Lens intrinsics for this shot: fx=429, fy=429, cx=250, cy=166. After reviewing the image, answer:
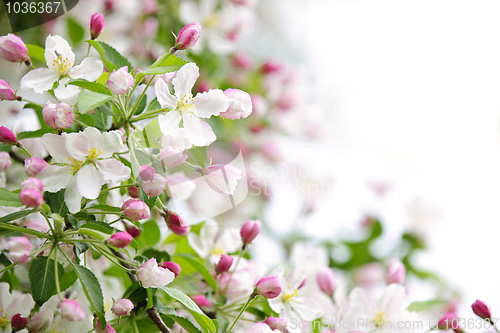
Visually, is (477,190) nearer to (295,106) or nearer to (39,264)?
(295,106)

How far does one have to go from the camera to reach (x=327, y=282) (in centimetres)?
72

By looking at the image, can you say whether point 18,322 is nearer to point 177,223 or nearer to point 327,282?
point 177,223

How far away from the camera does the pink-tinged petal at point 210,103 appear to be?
1.68 ft

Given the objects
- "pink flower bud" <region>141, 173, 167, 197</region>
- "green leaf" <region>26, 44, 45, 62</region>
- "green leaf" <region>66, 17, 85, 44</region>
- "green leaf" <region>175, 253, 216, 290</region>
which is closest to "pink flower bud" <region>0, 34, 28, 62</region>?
"green leaf" <region>26, 44, 45, 62</region>

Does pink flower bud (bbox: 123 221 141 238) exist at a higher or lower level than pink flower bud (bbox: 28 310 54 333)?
higher

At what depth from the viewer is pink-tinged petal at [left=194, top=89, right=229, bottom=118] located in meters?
0.51

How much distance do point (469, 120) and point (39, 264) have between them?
251cm

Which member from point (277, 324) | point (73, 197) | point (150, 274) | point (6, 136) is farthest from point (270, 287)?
point (6, 136)

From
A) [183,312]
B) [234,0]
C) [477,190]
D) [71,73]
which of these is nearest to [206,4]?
[234,0]

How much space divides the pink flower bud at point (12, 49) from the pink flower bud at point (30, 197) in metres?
0.21

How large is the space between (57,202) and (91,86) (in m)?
0.14

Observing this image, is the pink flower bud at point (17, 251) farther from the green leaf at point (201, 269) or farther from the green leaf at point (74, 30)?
Result: the green leaf at point (74, 30)

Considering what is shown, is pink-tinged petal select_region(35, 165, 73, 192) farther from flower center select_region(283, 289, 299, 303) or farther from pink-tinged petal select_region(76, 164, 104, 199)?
flower center select_region(283, 289, 299, 303)

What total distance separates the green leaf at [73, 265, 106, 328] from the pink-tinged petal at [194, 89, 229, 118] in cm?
23
